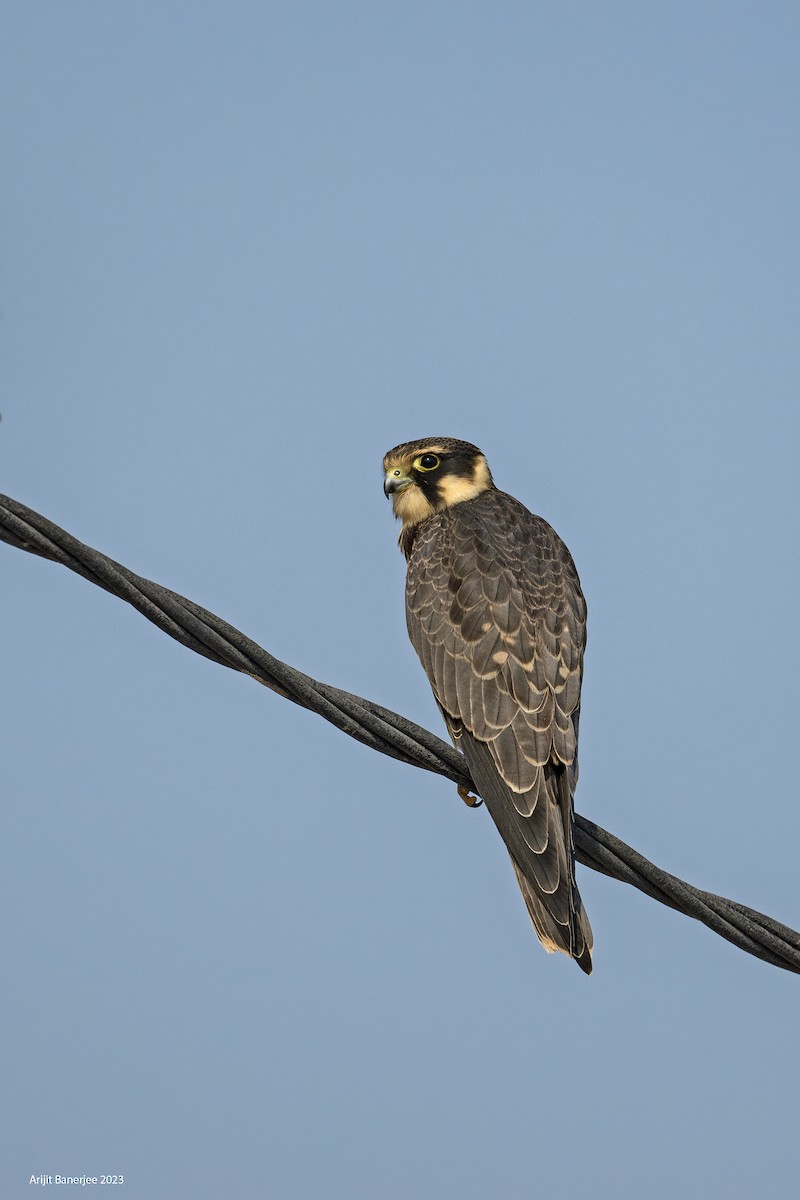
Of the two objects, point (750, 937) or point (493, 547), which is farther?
point (493, 547)

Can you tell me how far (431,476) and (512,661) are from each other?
5.54ft

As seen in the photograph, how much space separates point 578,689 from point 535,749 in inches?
19.3

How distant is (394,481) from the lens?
6.15 meters

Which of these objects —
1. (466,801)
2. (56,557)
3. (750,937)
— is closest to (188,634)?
(56,557)

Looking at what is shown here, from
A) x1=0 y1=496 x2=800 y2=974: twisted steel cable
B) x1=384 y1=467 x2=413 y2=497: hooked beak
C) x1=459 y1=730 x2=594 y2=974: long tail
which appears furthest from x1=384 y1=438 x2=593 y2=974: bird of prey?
x1=0 y1=496 x2=800 y2=974: twisted steel cable

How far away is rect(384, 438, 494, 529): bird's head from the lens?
6016 mm

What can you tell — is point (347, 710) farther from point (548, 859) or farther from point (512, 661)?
point (512, 661)

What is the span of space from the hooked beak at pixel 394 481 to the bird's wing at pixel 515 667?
531 millimetres

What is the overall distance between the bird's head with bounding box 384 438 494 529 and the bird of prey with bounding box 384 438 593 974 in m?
0.01

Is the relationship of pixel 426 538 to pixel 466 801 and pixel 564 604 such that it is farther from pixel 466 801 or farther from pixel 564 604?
pixel 466 801

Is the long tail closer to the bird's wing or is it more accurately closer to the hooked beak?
the bird's wing

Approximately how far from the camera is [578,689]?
475cm

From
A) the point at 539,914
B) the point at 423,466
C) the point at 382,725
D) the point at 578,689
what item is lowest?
the point at 539,914

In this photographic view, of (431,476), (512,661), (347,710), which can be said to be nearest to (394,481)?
(431,476)
